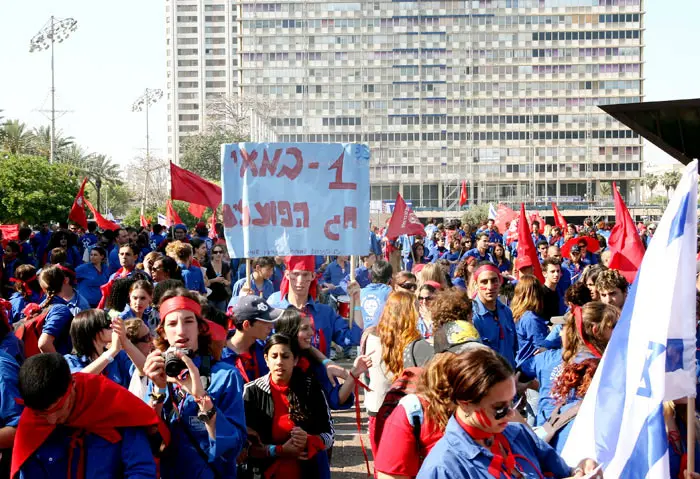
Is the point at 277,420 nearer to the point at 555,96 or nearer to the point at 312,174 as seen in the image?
the point at 312,174

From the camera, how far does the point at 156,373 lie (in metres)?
3.87

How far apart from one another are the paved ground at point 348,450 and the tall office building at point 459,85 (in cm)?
9941

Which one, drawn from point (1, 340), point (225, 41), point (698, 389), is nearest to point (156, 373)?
point (1, 340)

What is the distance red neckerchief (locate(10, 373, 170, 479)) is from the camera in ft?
11.5

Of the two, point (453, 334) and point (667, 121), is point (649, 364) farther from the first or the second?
point (667, 121)

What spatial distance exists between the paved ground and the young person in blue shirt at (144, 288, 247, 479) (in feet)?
10.5

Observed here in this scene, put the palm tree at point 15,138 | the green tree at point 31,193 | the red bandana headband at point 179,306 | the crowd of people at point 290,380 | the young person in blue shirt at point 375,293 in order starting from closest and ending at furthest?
the crowd of people at point 290,380 → the red bandana headband at point 179,306 → the young person in blue shirt at point 375,293 → the green tree at point 31,193 → the palm tree at point 15,138

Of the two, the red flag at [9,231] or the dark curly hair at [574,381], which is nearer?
the dark curly hair at [574,381]

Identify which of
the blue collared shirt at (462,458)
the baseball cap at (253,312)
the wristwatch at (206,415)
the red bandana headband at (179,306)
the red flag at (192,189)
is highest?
the red flag at (192,189)

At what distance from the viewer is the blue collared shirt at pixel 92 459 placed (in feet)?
11.6

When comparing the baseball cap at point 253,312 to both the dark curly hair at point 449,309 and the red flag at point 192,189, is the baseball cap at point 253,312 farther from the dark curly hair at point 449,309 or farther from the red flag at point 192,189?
the red flag at point 192,189

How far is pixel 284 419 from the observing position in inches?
190

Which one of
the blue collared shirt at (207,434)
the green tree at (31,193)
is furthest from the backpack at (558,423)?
the green tree at (31,193)

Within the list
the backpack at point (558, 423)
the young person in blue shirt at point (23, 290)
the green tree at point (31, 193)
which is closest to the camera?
the backpack at point (558, 423)
